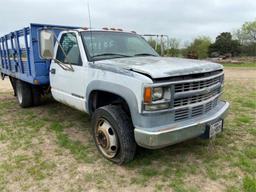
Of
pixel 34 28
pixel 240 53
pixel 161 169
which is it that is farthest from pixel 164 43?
pixel 240 53

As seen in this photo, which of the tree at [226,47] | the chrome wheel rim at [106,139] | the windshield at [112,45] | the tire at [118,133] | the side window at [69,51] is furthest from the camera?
the tree at [226,47]

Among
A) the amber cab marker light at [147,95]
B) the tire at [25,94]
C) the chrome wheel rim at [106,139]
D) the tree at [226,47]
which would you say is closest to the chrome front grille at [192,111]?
the amber cab marker light at [147,95]

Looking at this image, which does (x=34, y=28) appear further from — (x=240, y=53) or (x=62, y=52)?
(x=240, y=53)

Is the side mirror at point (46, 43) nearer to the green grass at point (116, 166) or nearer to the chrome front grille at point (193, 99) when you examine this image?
the green grass at point (116, 166)

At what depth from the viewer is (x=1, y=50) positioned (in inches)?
318

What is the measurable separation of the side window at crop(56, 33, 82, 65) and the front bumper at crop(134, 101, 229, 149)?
190 cm

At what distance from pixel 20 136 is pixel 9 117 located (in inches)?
65.1

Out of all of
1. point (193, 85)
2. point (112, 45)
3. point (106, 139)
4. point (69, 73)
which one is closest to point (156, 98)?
point (193, 85)

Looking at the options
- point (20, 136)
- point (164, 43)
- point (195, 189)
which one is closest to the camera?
point (195, 189)

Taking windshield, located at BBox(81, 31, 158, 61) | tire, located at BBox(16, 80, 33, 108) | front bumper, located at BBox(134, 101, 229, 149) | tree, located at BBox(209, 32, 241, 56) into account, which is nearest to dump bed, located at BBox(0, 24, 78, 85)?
tire, located at BBox(16, 80, 33, 108)

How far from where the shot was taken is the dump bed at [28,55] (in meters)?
5.56

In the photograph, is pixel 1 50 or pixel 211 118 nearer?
pixel 211 118

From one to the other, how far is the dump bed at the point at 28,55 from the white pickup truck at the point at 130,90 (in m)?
0.54

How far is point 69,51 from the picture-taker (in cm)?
484
